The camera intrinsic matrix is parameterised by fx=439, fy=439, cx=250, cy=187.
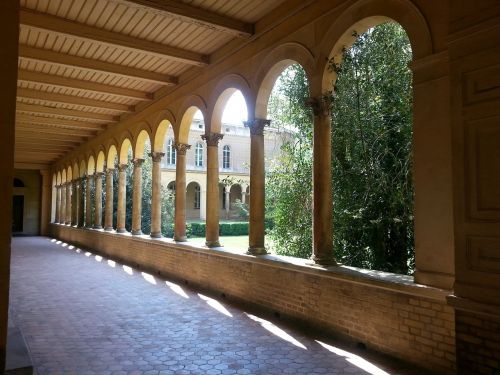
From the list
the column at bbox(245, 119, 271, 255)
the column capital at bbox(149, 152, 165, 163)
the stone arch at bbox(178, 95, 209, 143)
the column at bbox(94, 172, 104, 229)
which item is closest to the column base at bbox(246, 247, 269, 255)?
the column at bbox(245, 119, 271, 255)

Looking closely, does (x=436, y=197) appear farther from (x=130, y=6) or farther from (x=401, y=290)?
(x=130, y=6)

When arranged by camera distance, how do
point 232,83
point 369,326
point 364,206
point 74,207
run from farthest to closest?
point 74,207, point 232,83, point 364,206, point 369,326

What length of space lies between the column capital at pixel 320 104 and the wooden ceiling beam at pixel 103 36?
314 cm

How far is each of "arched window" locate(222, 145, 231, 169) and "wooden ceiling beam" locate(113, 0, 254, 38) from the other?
26717 millimetres

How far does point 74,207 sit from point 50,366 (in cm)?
1747

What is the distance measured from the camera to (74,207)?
20.5 m

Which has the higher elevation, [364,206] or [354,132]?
[354,132]

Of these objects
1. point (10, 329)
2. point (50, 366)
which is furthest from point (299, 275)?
point (10, 329)

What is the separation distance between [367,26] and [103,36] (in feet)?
14.1

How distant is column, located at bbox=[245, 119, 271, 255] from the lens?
7195mm

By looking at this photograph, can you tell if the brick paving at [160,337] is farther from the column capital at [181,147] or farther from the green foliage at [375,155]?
the column capital at [181,147]

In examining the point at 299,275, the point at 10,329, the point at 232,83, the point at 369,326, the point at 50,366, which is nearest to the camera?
→ the point at 10,329

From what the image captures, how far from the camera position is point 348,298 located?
5.10 m

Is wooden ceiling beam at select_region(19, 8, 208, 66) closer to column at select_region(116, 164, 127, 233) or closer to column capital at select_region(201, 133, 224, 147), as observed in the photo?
column capital at select_region(201, 133, 224, 147)
